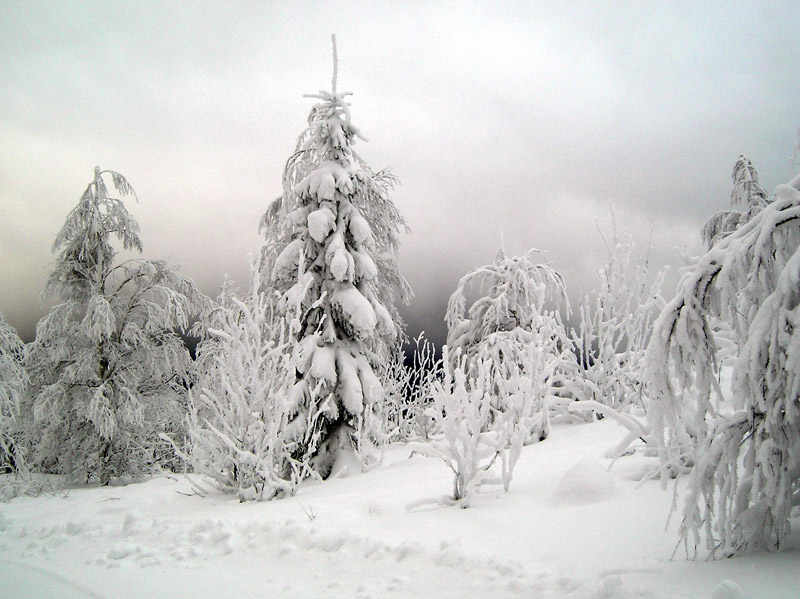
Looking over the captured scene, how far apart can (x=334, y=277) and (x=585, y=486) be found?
670 cm

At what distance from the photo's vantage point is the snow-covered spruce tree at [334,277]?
9.45 m

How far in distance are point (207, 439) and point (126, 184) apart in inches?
342

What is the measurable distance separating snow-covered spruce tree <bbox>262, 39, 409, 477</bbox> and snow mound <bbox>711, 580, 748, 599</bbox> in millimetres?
6836

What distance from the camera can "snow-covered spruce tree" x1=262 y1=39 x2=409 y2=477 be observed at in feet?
31.0

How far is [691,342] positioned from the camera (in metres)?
3.20

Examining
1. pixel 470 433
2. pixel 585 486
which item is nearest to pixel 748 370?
pixel 585 486

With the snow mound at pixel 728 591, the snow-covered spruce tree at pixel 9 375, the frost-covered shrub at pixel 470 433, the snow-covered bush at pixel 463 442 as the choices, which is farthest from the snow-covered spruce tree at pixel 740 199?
the snow-covered spruce tree at pixel 9 375

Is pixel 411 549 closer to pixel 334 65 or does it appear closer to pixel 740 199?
pixel 334 65

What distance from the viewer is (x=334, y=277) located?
1019 centimetres

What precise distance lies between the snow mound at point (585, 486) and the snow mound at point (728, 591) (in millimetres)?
1835

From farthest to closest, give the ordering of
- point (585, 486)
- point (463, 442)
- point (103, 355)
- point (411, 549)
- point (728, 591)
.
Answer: point (103, 355), point (463, 442), point (585, 486), point (411, 549), point (728, 591)

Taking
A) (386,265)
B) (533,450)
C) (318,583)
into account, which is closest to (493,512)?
(318,583)

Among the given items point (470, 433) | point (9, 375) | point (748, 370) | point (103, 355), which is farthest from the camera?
point (103, 355)

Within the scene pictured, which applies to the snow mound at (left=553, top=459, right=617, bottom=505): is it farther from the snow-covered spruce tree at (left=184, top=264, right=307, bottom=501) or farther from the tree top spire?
the tree top spire
